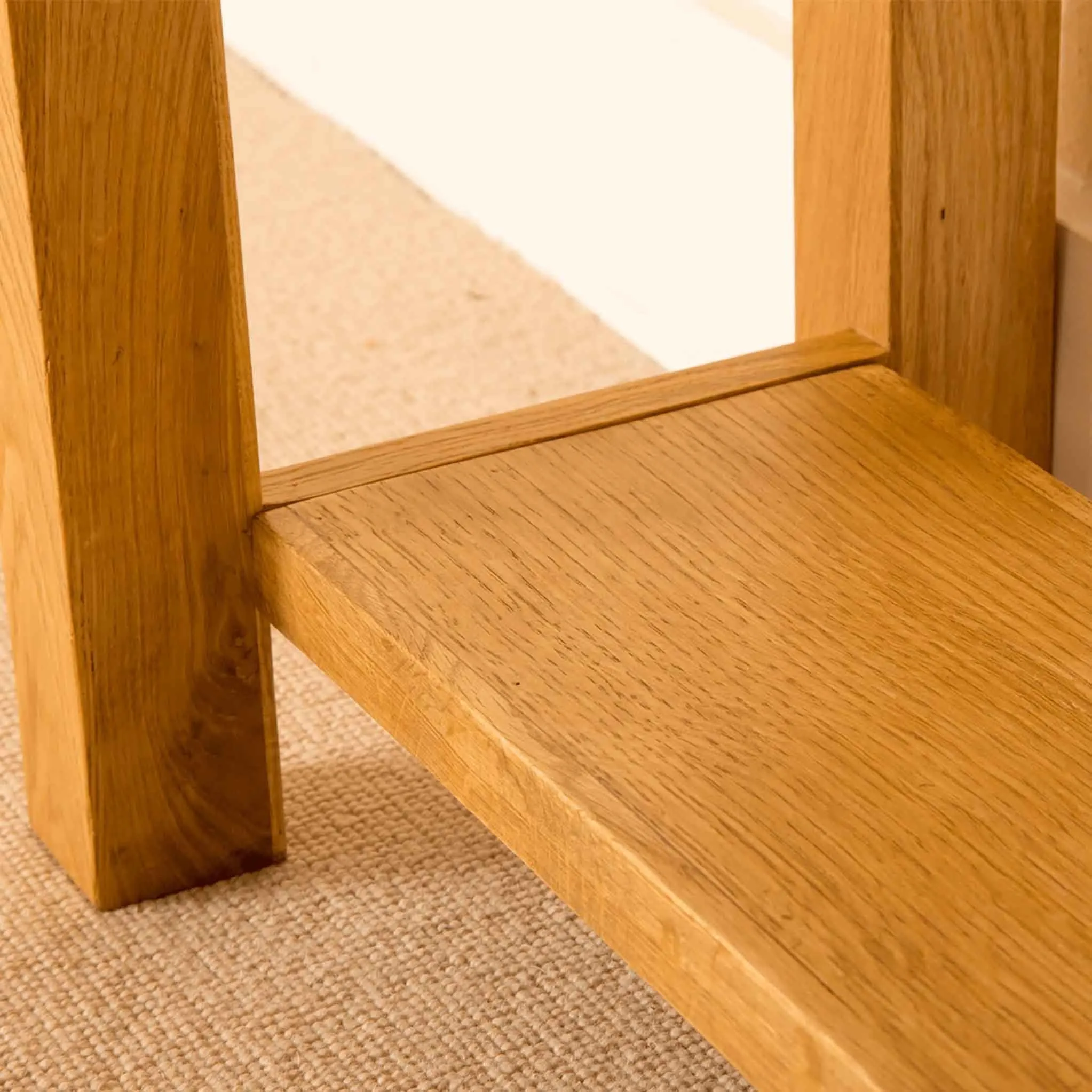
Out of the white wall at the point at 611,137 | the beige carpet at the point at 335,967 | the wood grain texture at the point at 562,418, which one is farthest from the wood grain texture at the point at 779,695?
the white wall at the point at 611,137

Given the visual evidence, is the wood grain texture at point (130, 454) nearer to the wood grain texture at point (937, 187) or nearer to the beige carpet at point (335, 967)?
the beige carpet at point (335, 967)

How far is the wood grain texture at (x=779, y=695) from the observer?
48cm

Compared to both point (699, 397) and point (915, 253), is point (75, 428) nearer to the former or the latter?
point (699, 397)

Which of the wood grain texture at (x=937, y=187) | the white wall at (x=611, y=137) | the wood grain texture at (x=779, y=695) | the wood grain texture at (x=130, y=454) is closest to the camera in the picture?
the wood grain texture at (x=779, y=695)

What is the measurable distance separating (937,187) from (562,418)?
0.65 feet

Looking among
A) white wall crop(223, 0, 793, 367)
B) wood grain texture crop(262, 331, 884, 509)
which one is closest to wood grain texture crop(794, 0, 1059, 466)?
wood grain texture crop(262, 331, 884, 509)

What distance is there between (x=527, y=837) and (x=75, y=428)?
25 cm

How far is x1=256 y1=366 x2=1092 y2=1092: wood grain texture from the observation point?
0.48 metres

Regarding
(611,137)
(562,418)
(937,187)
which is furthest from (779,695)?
(611,137)

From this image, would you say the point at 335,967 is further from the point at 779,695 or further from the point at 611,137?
the point at 611,137

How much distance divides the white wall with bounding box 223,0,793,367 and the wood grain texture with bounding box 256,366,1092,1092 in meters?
0.34

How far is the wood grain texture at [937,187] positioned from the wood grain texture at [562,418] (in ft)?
0.13

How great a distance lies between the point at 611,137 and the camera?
1215 mm

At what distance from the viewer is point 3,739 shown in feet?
2.99
